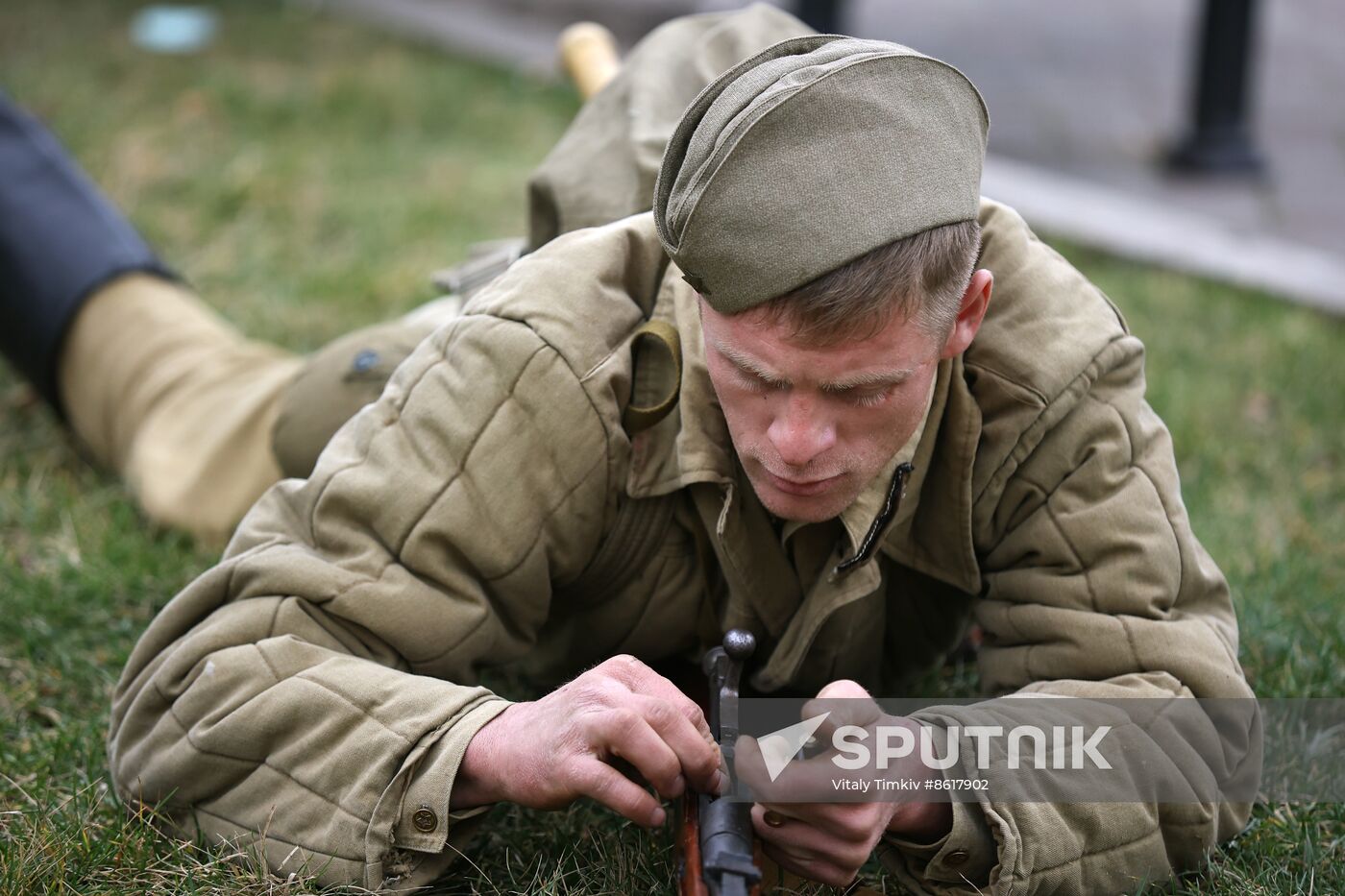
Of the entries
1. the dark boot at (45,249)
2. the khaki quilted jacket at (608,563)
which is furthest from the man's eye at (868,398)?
the dark boot at (45,249)

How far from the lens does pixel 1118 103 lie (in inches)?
334

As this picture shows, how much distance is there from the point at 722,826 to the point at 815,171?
3.01 ft

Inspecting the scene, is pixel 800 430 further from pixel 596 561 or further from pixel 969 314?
pixel 596 561

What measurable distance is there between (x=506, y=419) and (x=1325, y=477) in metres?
2.94

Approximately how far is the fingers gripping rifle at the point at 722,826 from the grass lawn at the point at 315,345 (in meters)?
0.34

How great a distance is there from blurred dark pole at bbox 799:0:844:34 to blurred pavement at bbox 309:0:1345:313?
480mm

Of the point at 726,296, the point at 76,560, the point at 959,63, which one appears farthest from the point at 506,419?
the point at 959,63

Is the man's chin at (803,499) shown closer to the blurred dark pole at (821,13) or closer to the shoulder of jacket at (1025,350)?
the shoulder of jacket at (1025,350)

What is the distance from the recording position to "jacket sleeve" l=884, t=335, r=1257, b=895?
2.45m

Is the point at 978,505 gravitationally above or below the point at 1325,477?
above

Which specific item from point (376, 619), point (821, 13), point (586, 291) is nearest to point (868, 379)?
point (586, 291)

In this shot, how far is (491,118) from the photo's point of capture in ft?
25.2

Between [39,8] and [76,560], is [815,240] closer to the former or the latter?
[76,560]

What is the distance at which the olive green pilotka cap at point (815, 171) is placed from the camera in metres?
2.18
